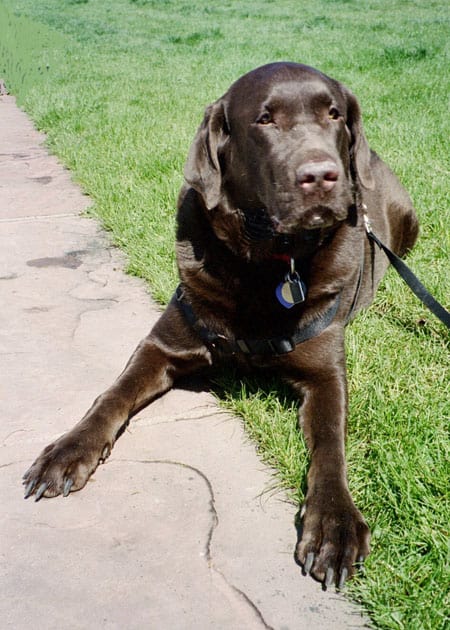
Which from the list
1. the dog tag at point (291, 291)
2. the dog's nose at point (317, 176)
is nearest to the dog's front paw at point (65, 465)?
the dog tag at point (291, 291)

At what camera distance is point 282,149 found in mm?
2324

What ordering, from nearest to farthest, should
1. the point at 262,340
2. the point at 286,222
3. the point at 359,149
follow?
1. the point at 286,222
2. the point at 262,340
3. the point at 359,149

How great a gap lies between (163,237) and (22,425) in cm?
186

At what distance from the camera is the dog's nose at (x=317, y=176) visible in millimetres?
2158

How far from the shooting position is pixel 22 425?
2.53m

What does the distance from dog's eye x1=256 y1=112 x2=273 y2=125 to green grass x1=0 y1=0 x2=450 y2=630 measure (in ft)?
3.21

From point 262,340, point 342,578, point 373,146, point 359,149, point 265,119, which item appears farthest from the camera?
point 373,146

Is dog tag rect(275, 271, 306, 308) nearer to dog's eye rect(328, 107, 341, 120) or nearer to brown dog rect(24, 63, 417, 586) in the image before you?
brown dog rect(24, 63, 417, 586)

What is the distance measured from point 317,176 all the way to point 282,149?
23cm

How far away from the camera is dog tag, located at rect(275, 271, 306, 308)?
251 cm

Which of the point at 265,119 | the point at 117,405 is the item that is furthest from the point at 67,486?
the point at 265,119

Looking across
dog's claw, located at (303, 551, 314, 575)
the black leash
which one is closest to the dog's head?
the black leash

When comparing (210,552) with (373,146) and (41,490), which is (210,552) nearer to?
(41,490)

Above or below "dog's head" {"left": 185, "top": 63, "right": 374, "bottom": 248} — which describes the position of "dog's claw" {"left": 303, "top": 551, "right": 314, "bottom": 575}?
below
